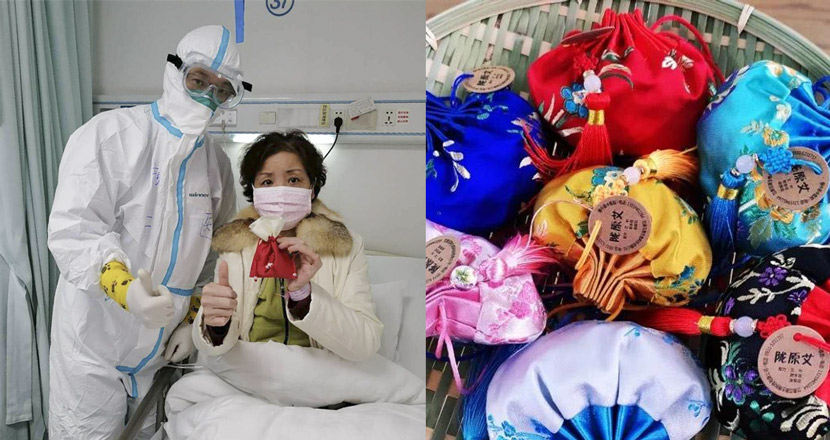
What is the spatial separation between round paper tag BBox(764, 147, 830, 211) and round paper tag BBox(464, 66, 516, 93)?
0.99ft

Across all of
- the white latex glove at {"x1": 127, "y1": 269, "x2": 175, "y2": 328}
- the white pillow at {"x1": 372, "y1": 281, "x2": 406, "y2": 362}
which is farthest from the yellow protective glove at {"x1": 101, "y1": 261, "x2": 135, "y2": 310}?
the white pillow at {"x1": 372, "y1": 281, "x2": 406, "y2": 362}

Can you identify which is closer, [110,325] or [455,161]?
[455,161]

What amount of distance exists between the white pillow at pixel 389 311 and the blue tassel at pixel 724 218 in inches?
25.1

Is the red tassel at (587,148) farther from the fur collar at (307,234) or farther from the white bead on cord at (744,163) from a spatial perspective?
the fur collar at (307,234)

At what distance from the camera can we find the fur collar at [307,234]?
1003 mm

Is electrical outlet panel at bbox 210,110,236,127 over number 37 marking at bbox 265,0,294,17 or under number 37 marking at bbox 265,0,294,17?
under

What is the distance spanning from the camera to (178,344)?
3.46 feet

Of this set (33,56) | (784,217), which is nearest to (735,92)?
(784,217)

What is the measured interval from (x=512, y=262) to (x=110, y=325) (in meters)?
0.74

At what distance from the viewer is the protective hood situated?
3.12 ft

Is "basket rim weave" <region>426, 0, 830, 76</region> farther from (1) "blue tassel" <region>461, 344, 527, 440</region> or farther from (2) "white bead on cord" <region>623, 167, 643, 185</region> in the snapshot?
(1) "blue tassel" <region>461, 344, 527, 440</region>

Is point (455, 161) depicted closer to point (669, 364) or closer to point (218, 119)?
point (669, 364)

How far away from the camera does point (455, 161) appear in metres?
0.66

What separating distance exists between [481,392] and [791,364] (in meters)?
0.30
